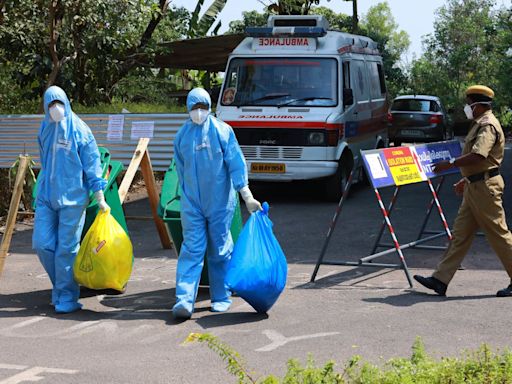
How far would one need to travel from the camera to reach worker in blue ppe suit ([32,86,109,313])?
843cm

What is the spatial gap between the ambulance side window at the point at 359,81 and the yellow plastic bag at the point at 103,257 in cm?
821

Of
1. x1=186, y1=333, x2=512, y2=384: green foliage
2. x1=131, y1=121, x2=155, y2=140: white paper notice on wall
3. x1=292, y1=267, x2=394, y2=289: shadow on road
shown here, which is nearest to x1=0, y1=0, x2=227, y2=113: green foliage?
x1=131, y1=121, x2=155, y2=140: white paper notice on wall

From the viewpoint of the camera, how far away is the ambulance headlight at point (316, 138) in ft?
49.1

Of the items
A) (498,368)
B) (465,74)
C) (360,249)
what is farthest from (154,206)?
(465,74)

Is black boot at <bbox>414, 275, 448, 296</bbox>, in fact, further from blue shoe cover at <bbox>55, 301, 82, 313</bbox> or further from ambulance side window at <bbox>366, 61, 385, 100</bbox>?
ambulance side window at <bbox>366, 61, 385, 100</bbox>

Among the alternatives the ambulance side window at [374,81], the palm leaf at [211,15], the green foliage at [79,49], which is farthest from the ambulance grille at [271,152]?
the palm leaf at [211,15]

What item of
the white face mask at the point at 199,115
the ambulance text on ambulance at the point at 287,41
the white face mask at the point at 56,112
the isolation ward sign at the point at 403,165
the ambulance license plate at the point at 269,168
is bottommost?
the ambulance license plate at the point at 269,168

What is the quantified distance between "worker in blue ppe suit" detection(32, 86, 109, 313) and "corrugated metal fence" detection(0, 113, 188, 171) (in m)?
4.57

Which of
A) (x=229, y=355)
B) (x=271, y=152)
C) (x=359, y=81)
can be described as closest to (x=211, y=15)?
(x=359, y=81)

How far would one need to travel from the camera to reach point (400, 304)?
8383mm

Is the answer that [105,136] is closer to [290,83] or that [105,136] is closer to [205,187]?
[290,83]

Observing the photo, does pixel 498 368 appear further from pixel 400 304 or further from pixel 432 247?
pixel 432 247

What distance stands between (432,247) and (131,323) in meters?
4.31

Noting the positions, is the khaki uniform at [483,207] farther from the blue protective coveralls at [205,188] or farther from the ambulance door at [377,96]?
the ambulance door at [377,96]
